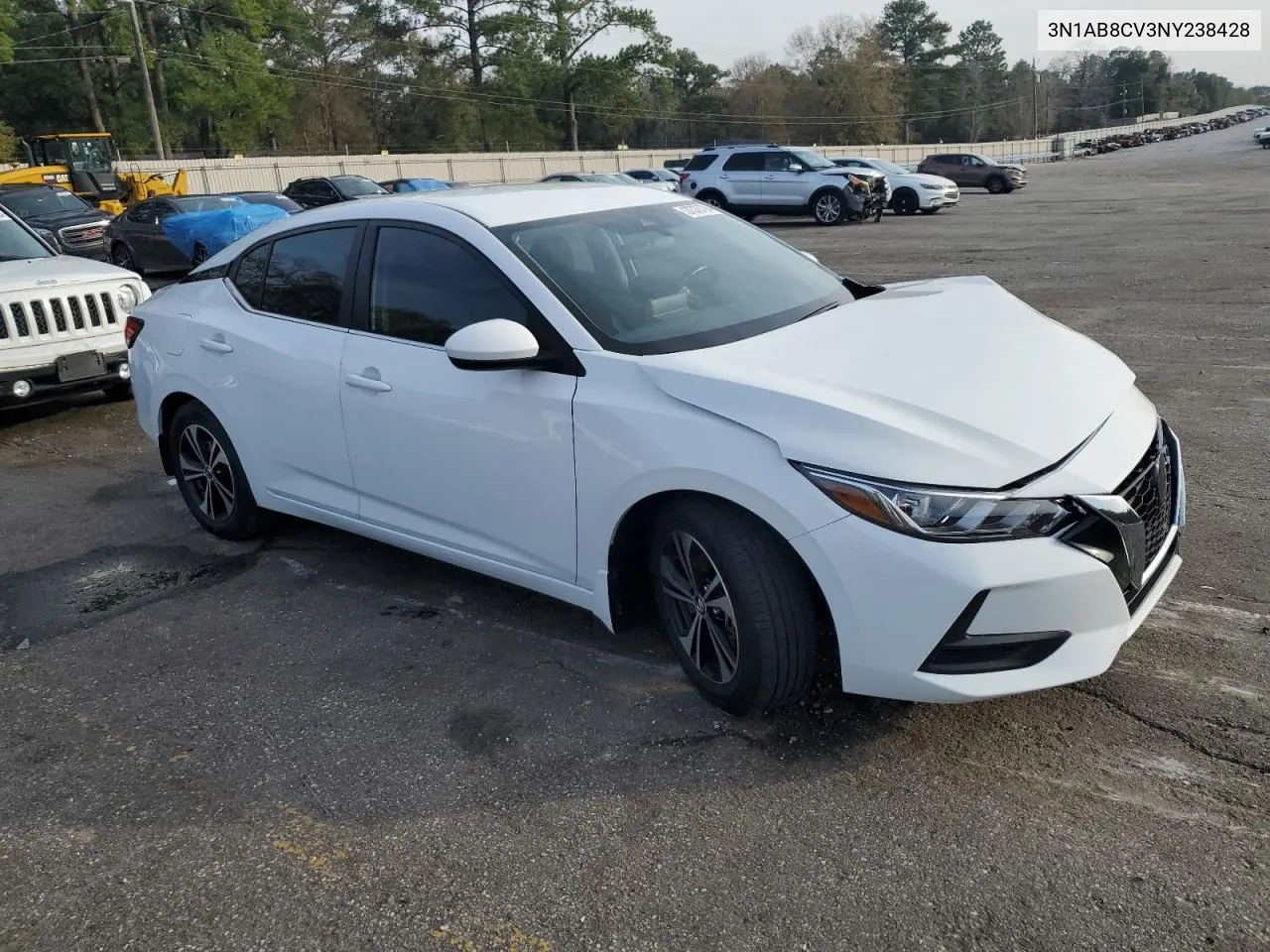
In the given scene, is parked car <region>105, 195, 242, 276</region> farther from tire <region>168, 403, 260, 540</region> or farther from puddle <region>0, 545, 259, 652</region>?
puddle <region>0, 545, 259, 652</region>

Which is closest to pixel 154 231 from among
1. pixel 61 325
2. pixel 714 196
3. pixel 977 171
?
pixel 61 325

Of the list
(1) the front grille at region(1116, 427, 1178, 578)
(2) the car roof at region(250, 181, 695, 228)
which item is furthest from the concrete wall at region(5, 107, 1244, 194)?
(1) the front grille at region(1116, 427, 1178, 578)

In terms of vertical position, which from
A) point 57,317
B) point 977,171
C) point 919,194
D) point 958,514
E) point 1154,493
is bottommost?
point 977,171

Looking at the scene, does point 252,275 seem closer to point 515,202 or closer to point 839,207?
point 515,202

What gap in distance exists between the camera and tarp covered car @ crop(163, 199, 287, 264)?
16672mm

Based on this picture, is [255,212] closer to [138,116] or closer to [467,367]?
[467,367]

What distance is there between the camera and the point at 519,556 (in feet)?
12.3

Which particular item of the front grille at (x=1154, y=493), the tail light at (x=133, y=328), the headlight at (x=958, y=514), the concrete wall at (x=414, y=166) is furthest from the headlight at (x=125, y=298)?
the concrete wall at (x=414, y=166)

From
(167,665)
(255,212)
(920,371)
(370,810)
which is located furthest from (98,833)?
(255,212)

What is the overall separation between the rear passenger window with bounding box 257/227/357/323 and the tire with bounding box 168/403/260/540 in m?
0.77

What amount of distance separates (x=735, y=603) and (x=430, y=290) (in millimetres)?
1813

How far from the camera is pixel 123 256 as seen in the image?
62.1 ft

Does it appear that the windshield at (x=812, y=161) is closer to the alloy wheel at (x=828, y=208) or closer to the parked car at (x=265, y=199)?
the alloy wheel at (x=828, y=208)

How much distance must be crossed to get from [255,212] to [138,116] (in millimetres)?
56630
